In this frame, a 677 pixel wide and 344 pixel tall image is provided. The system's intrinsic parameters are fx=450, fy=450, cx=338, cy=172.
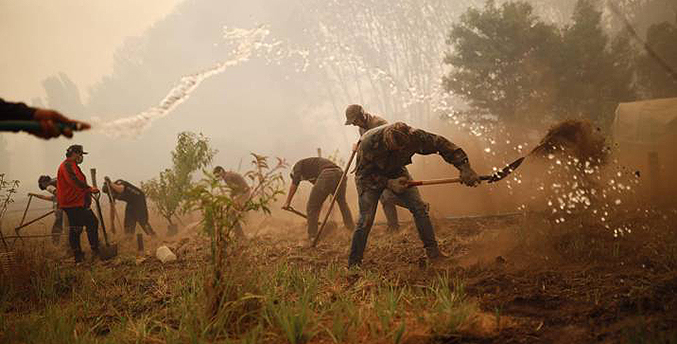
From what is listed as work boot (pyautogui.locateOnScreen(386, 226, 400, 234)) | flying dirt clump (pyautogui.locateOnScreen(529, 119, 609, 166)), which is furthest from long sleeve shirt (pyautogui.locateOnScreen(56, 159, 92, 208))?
flying dirt clump (pyautogui.locateOnScreen(529, 119, 609, 166))

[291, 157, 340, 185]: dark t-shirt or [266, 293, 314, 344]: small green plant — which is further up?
[291, 157, 340, 185]: dark t-shirt

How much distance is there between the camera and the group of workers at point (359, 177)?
11.5ft

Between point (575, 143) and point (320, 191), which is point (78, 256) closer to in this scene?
point (320, 191)

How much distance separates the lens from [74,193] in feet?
24.9

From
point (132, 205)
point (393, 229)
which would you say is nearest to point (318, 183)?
point (393, 229)

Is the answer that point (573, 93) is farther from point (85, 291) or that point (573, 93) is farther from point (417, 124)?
point (417, 124)

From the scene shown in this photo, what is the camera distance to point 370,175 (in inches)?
219

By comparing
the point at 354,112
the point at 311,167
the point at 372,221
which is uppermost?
the point at 354,112

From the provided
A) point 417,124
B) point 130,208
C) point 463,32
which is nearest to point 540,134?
point 463,32

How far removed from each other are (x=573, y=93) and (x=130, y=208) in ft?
46.2

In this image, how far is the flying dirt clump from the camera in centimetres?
551

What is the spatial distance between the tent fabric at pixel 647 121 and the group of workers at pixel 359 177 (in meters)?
6.72

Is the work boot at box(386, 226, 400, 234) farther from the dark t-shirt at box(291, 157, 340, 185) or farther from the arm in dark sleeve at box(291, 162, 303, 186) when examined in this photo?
the arm in dark sleeve at box(291, 162, 303, 186)

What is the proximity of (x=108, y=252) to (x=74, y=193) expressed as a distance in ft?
3.88
